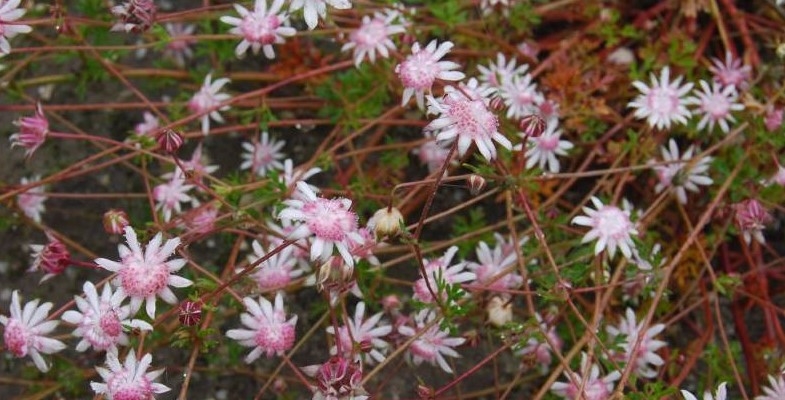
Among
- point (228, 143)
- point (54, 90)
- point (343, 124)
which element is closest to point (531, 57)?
point (343, 124)

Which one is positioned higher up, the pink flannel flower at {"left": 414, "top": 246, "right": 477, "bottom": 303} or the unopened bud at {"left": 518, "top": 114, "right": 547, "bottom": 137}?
the unopened bud at {"left": 518, "top": 114, "right": 547, "bottom": 137}

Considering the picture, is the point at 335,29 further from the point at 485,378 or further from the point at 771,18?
the point at 771,18

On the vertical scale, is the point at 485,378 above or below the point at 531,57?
below

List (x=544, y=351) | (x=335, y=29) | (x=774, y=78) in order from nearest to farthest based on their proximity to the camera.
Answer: (x=544, y=351) < (x=335, y=29) < (x=774, y=78)

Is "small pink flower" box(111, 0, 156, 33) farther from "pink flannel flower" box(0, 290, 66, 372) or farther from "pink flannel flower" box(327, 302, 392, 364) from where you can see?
"pink flannel flower" box(327, 302, 392, 364)

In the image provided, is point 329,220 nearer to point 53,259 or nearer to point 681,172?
point 53,259

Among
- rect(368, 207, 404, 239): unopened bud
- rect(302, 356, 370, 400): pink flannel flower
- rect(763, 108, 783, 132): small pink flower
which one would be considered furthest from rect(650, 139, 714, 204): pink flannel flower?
rect(302, 356, 370, 400): pink flannel flower

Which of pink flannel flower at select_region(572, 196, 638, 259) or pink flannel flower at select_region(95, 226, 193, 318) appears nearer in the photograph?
pink flannel flower at select_region(95, 226, 193, 318)
